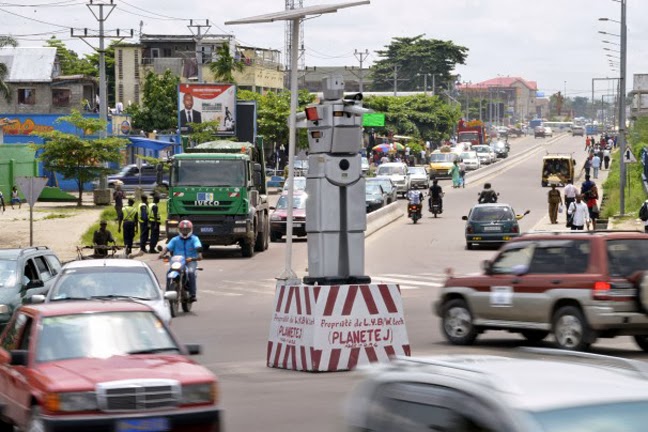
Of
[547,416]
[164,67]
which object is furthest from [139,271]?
[164,67]

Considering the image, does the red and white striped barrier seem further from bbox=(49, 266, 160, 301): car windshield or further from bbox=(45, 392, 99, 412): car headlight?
bbox=(45, 392, 99, 412): car headlight

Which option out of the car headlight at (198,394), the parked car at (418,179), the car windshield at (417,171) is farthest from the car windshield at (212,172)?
the car windshield at (417,171)

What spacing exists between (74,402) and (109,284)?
8567mm

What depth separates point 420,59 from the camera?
16188 cm

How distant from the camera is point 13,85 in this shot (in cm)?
8738

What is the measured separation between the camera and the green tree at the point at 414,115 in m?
126

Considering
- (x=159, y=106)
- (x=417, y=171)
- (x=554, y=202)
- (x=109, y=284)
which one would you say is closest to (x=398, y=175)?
(x=417, y=171)

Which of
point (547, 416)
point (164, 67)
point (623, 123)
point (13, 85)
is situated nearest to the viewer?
point (547, 416)

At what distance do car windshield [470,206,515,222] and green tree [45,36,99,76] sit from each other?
89.5 m

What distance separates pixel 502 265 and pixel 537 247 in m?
0.72

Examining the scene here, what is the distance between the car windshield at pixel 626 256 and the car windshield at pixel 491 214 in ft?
79.5

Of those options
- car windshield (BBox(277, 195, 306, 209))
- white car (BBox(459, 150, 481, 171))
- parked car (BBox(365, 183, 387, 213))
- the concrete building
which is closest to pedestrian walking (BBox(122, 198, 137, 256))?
car windshield (BBox(277, 195, 306, 209))

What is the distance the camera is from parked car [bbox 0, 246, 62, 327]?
19.7m

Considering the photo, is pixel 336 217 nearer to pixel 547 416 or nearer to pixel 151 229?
pixel 547 416
